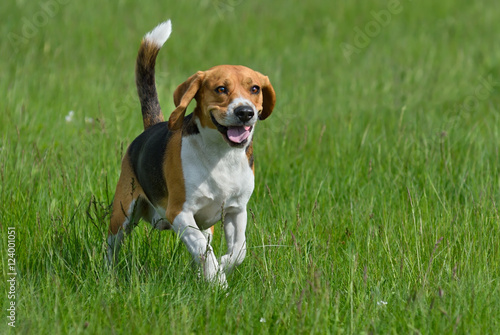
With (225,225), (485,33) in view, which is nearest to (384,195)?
(225,225)

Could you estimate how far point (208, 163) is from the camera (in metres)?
3.78

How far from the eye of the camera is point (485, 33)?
36.0 feet

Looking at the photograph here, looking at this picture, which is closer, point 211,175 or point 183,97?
point 183,97

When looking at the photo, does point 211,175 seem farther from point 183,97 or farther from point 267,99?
point 267,99

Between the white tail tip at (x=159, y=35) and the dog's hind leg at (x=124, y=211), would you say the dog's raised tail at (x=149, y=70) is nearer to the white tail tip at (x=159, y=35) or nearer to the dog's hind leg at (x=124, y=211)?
the white tail tip at (x=159, y=35)

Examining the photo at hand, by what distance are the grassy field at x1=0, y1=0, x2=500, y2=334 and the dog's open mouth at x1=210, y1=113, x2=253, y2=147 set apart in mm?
596

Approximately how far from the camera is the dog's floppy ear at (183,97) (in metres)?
3.63

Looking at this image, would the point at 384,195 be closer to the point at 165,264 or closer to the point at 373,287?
the point at 373,287

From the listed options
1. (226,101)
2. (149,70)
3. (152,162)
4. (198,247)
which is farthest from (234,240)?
(149,70)

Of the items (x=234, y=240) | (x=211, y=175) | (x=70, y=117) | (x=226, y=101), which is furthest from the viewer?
(x=70, y=117)

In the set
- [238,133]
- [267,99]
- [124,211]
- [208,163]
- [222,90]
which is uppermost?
[222,90]

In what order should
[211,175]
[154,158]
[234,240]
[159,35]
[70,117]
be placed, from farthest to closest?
[70,117] < [159,35] < [154,158] < [234,240] < [211,175]

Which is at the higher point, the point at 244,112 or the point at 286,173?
the point at 244,112

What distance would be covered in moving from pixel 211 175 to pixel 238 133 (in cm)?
33
